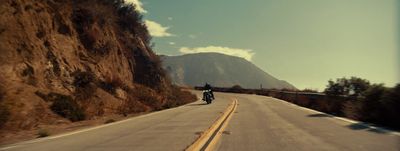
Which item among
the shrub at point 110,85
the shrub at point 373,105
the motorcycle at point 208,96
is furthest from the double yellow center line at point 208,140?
the motorcycle at point 208,96

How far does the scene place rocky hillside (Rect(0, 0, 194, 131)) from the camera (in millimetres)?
21994

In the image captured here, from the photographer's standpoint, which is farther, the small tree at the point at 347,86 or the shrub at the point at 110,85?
the shrub at the point at 110,85

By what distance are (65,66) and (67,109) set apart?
21.2ft

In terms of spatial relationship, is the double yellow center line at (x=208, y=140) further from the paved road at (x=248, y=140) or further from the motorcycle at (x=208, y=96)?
the motorcycle at (x=208, y=96)

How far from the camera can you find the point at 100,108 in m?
27.7

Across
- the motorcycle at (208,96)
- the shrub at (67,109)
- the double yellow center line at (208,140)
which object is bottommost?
the double yellow center line at (208,140)

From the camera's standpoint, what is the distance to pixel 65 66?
29047 mm

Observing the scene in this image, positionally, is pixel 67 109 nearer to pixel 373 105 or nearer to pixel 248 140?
pixel 248 140

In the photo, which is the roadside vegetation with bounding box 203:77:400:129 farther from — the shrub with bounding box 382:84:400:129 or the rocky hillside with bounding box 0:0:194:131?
the rocky hillside with bounding box 0:0:194:131

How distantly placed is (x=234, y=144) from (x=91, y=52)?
25300 mm

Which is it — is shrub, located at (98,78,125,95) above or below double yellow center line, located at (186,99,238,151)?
above

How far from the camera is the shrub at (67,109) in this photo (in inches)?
896

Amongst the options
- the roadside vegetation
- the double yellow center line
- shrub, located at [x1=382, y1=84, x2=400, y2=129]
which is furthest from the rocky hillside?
shrub, located at [x1=382, y1=84, x2=400, y2=129]

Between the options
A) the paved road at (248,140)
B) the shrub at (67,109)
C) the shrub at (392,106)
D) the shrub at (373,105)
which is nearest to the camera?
the paved road at (248,140)
